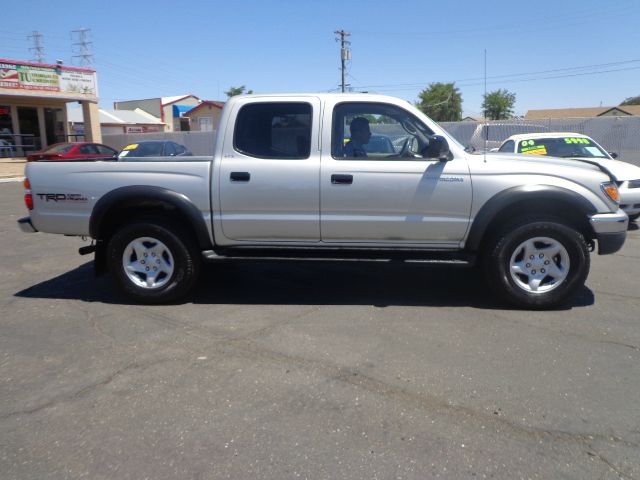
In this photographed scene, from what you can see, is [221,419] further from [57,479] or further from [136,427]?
[57,479]

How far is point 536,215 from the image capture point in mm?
4906

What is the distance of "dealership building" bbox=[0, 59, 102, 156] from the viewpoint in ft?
91.0

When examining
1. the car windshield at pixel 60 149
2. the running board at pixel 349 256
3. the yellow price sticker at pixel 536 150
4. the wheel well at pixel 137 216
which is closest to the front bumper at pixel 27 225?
the wheel well at pixel 137 216

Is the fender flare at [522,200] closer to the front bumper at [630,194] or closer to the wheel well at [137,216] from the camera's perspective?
the wheel well at [137,216]

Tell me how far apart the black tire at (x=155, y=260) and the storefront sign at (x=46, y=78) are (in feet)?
89.0

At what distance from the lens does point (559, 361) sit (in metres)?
3.93

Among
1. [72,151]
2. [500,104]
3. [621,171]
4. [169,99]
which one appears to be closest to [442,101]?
[500,104]

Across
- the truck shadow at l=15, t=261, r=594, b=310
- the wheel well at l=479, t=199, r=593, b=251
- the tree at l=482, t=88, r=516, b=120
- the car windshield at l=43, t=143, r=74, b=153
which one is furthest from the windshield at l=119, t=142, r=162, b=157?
the tree at l=482, t=88, r=516, b=120

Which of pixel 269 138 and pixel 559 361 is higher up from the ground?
pixel 269 138

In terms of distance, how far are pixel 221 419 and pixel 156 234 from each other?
8.05 feet

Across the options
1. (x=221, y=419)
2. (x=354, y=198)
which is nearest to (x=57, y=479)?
(x=221, y=419)

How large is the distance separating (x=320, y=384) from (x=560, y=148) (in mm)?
7971

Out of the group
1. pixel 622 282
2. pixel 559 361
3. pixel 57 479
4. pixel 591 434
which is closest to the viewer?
pixel 57 479

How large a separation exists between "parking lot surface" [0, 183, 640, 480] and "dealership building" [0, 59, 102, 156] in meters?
26.4
